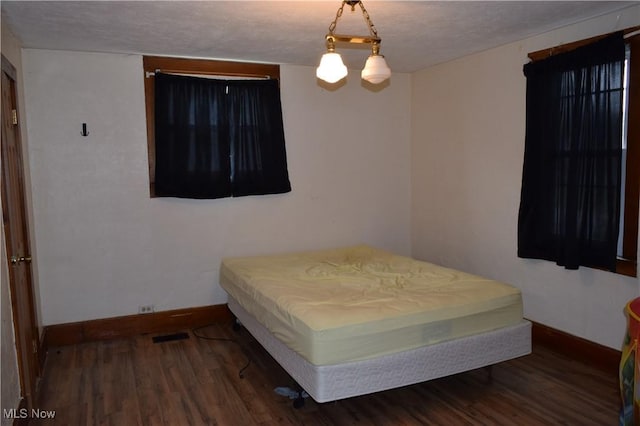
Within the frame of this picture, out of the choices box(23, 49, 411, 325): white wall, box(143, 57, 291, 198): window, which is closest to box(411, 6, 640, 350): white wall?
box(23, 49, 411, 325): white wall

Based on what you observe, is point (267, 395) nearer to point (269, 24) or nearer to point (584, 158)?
point (269, 24)

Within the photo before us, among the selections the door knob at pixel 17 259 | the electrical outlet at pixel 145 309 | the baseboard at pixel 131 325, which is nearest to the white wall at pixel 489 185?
the baseboard at pixel 131 325

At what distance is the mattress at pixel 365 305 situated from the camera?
2.60 metres

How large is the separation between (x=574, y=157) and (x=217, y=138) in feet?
9.59

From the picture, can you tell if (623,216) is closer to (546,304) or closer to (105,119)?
(546,304)

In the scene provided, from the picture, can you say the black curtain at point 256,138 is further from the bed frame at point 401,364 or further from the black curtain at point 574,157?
the black curtain at point 574,157

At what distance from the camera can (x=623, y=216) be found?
318 centimetres

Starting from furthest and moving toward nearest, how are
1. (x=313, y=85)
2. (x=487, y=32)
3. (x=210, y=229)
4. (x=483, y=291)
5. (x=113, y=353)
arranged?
(x=313, y=85) → (x=210, y=229) → (x=113, y=353) → (x=487, y=32) → (x=483, y=291)

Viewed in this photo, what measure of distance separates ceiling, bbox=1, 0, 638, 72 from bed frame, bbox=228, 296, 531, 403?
2.05m

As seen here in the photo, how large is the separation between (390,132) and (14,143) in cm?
345

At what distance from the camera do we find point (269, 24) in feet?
10.6

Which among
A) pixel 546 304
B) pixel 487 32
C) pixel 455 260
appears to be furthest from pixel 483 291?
pixel 487 32

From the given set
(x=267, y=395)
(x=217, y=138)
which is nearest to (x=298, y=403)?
(x=267, y=395)

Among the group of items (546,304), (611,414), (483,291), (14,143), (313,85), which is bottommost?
(611,414)
